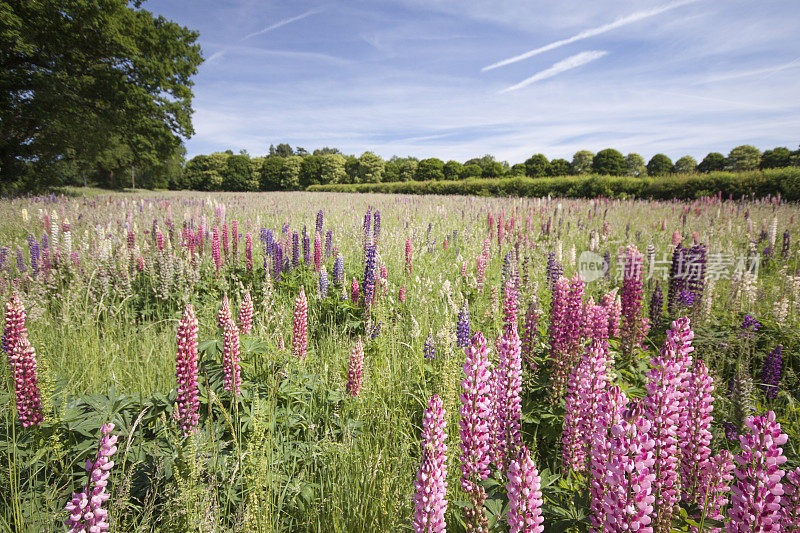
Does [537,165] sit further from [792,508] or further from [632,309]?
[792,508]

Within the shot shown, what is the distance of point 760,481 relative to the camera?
106 cm

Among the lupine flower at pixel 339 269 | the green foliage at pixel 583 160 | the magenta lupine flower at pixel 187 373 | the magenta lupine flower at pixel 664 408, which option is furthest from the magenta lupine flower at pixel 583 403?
the green foliage at pixel 583 160

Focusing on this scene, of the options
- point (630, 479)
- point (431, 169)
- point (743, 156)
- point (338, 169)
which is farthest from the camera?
point (338, 169)

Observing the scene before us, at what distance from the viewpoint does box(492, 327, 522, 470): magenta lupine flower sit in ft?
5.58

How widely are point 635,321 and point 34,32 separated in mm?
25962

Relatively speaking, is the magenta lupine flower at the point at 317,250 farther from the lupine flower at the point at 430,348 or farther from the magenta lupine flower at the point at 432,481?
the magenta lupine flower at the point at 432,481

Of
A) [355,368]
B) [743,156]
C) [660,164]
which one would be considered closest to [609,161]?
[660,164]

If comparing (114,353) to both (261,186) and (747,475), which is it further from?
(261,186)

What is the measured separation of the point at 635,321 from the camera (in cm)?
298

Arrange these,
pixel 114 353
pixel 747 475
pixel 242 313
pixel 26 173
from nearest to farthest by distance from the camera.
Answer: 1. pixel 747 475
2. pixel 242 313
3. pixel 114 353
4. pixel 26 173

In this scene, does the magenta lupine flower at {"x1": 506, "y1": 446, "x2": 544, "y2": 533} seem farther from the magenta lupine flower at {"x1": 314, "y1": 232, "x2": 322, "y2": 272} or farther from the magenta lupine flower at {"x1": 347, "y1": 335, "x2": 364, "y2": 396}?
the magenta lupine flower at {"x1": 314, "y1": 232, "x2": 322, "y2": 272}

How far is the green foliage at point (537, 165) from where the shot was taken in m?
45.7

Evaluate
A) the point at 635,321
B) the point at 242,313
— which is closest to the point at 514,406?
the point at 635,321

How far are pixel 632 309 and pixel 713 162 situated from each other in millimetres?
57650
